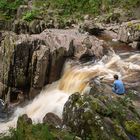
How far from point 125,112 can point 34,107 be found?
1050cm

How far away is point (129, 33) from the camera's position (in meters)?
31.0

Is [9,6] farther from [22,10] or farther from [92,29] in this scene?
[92,29]

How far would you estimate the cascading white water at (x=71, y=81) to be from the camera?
72.8 feet

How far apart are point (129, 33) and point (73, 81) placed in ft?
32.2

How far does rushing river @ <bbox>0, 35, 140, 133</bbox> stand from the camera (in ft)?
72.4

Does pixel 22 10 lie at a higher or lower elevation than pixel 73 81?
higher

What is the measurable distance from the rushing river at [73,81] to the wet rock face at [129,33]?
4.81m

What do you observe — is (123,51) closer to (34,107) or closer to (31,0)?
(34,107)

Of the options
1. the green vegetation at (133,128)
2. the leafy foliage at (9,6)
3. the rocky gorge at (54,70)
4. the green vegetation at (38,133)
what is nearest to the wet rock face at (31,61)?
the rocky gorge at (54,70)

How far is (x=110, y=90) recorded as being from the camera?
18219 millimetres

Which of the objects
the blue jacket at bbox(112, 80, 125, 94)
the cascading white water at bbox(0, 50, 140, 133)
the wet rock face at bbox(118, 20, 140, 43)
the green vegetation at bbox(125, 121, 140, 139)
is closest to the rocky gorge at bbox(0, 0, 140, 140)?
the cascading white water at bbox(0, 50, 140, 133)

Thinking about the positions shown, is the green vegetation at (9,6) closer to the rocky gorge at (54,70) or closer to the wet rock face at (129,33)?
the wet rock face at (129,33)

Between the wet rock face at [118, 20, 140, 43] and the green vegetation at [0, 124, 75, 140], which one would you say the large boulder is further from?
the green vegetation at [0, 124, 75, 140]

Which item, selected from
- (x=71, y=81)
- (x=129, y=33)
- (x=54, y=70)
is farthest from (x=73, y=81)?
(x=129, y=33)
